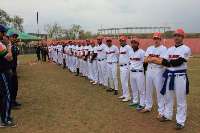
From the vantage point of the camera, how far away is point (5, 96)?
9.54 m

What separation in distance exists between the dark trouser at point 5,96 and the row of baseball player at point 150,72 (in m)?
3.54

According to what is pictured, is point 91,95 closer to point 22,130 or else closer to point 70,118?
point 70,118

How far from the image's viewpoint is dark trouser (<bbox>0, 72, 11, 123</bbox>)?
951cm

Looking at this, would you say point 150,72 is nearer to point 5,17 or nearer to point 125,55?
point 125,55

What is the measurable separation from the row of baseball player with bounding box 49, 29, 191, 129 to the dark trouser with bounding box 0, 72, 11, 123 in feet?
11.6

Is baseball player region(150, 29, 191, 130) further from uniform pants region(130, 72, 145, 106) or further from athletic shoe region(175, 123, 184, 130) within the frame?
uniform pants region(130, 72, 145, 106)

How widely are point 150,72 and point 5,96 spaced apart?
148 inches

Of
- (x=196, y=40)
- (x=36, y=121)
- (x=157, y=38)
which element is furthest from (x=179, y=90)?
(x=196, y=40)

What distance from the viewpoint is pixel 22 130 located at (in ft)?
31.0

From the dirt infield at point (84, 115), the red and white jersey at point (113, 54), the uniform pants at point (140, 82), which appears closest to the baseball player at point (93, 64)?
the dirt infield at point (84, 115)

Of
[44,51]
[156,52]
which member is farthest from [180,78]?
[44,51]

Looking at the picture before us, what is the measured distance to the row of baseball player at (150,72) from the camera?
928 cm

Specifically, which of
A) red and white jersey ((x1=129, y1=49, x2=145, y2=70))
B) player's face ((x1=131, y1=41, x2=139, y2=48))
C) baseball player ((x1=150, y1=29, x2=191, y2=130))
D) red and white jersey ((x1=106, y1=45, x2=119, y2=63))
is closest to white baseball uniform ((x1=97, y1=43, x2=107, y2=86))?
red and white jersey ((x1=106, y1=45, x2=119, y2=63))

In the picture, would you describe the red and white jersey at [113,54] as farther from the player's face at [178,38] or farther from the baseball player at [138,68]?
the player's face at [178,38]
